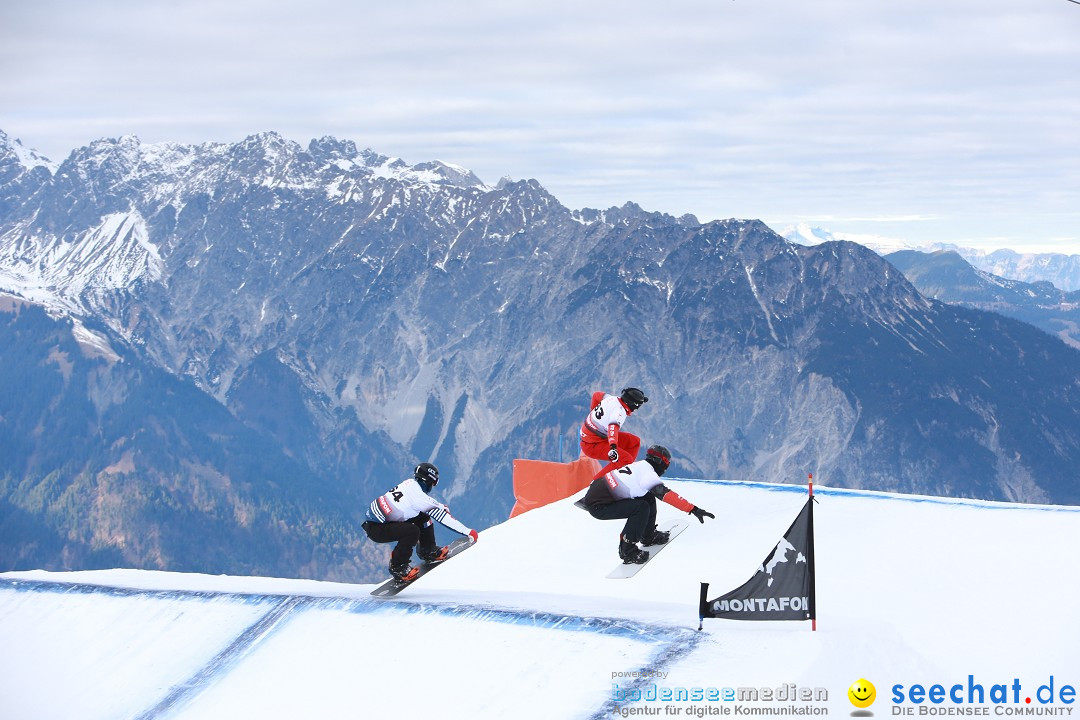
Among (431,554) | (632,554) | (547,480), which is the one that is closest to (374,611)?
(431,554)

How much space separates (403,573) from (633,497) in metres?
4.94

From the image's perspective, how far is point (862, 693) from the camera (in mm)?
16688

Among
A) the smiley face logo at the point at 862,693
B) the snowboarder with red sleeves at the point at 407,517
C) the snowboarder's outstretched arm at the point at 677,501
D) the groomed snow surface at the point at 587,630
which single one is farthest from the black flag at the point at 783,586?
the snowboarder with red sleeves at the point at 407,517

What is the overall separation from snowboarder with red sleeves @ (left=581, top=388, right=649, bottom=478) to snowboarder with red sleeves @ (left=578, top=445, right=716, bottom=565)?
2.65 metres

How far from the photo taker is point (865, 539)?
23.6 meters

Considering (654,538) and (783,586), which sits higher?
(654,538)

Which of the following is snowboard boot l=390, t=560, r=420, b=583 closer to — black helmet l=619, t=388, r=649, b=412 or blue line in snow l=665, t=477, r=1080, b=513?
black helmet l=619, t=388, r=649, b=412

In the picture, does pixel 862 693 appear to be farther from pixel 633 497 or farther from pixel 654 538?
pixel 654 538

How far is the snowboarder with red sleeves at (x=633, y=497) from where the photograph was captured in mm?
23609

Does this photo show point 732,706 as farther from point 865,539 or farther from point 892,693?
point 865,539

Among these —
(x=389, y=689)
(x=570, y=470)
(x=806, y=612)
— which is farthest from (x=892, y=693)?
(x=570, y=470)

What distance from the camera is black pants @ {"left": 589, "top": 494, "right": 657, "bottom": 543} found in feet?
78.3

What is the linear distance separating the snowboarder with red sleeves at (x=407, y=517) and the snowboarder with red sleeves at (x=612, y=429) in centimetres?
458

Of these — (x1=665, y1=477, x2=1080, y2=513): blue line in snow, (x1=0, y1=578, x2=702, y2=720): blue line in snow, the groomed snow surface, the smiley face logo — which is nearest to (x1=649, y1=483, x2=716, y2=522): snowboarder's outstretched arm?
the groomed snow surface
